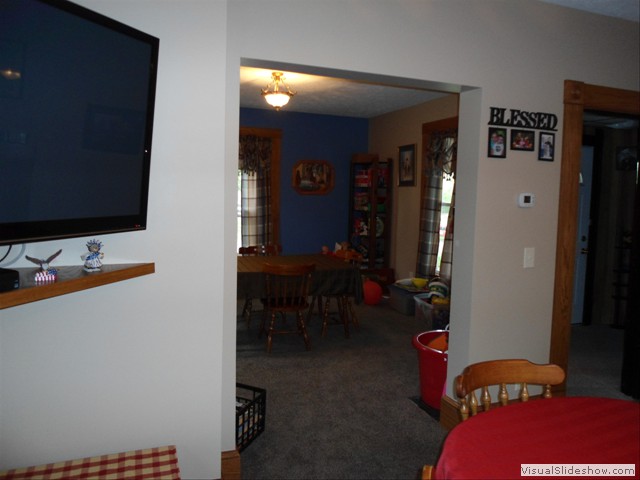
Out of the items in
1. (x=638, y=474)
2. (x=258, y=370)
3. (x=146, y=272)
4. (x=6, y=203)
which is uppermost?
(x=6, y=203)

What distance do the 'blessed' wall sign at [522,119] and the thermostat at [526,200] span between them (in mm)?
417

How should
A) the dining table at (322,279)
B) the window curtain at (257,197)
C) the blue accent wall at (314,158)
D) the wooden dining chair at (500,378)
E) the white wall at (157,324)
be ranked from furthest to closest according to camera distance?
1. the blue accent wall at (314,158)
2. the window curtain at (257,197)
3. the dining table at (322,279)
4. the white wall at (157,324)
5. the wooden dining chair at (500,378)

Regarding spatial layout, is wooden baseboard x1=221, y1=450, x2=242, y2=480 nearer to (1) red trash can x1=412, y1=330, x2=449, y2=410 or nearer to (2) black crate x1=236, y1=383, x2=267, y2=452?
(2) black crate x1=236, y1=383, x2=267, y2=452

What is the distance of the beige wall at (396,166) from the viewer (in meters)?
6.18

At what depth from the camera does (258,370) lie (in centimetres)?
402

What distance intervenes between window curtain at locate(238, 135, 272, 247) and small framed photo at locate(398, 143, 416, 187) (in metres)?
1.86

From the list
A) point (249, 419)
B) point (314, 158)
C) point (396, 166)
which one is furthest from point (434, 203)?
point (249, 419)

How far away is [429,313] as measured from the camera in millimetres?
5250

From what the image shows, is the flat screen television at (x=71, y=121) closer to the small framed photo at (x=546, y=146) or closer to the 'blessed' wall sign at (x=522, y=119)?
the 'blessed' wall sign at (x=522, y=119)

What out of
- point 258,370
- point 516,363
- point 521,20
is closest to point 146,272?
point 516,363

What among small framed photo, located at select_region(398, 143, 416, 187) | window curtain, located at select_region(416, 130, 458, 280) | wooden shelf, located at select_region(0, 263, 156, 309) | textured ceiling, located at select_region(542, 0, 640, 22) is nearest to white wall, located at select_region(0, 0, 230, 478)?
wooden shelf, located at select_region(0, 263, 156, 309)

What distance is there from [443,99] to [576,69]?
8.56ft

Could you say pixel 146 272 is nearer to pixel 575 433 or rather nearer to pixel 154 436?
pixel 154 436

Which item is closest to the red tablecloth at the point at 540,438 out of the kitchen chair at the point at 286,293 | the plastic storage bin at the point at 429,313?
the kitchen chair at the point at 286,293
